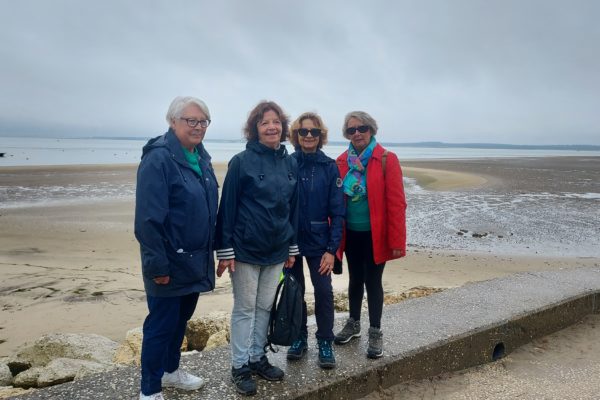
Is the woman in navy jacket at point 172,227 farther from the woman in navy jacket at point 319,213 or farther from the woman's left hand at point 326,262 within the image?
the woman's left hand at point 326,262

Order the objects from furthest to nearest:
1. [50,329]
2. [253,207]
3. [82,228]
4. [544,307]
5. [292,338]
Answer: [82,228], [50,329], [544,307], [292,338], [253,207]

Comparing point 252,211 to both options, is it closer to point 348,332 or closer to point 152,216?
point 152,216

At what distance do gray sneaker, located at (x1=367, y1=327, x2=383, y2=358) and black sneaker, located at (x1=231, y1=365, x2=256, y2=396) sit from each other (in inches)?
41.3

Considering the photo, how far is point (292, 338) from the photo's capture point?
3.28m

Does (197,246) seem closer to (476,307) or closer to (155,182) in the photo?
(155,182)

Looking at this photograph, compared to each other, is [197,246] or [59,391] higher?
[197,246]

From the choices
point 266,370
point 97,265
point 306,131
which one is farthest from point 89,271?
point 306,131

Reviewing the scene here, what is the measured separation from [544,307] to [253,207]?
355 cm

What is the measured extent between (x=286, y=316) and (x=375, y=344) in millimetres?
919

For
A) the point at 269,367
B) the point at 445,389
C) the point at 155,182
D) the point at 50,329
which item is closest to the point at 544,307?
the point at 445,389

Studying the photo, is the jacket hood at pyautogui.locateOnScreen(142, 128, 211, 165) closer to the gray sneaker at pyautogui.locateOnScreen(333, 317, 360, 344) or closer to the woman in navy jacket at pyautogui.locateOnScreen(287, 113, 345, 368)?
the woman in navy jacket at pyautogui.locateOnScreen(287, 113, 345, 368)

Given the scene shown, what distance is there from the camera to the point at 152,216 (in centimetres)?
260

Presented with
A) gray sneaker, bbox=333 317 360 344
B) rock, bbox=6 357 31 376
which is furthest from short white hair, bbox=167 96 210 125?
rock, bbox=6 357 31 376

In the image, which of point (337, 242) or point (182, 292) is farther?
point (337, 242)
